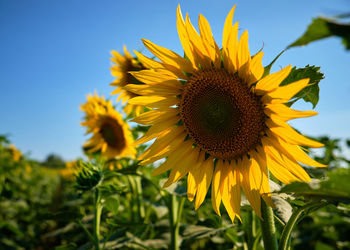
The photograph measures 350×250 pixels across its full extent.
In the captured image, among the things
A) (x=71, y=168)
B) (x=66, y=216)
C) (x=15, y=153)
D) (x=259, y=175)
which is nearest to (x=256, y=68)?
(x=259, y=175)

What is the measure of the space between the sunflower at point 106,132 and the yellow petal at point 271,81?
2416mm

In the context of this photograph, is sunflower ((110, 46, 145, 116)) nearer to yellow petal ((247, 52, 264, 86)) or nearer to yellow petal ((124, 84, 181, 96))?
yellow petal ((124, 84, 181, 96))

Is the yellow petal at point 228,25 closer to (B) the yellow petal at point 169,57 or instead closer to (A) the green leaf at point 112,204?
(B) the yellow petal at point 169,57

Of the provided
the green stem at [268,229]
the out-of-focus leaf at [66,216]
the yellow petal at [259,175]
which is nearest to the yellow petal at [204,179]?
the yellow petal at [259,175]

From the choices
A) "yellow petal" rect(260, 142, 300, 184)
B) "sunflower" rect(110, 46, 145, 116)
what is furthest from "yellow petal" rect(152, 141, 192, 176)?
"sunflower" rect(110, 46, 145, 116)

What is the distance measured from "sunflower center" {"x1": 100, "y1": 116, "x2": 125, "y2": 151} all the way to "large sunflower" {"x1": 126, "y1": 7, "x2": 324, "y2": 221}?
1964 millimetres

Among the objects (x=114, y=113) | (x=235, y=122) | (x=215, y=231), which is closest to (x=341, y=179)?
(x=235, y=122)

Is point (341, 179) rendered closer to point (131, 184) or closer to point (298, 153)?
point (298, 153)

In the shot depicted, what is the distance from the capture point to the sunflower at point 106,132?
352 cm

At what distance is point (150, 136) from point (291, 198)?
2.78ft

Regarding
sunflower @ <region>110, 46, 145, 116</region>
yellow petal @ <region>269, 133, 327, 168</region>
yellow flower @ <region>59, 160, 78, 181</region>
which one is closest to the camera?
yellow petal @ <region>269, 133, 327, 168</region>

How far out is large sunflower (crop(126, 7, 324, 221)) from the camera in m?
1.23

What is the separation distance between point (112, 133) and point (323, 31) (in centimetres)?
326

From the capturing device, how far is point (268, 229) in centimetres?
120
